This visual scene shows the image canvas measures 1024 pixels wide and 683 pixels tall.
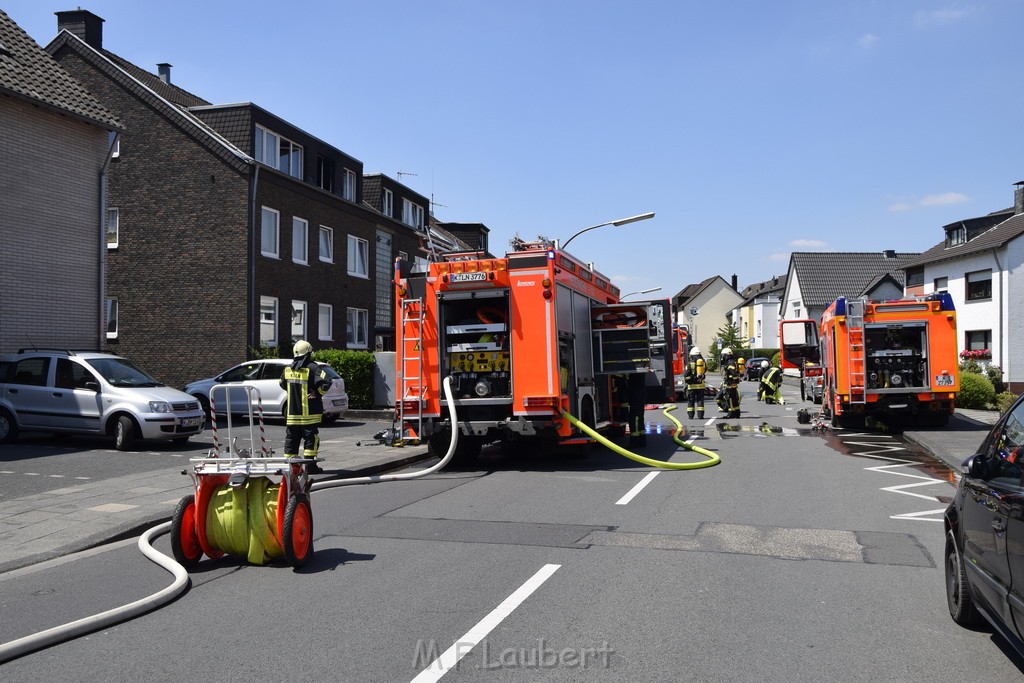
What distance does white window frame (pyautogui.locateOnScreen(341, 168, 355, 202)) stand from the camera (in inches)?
1261

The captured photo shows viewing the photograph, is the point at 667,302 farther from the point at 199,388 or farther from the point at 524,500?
the point at 199,388

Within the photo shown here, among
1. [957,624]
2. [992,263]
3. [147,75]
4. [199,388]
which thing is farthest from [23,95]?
[992,263]

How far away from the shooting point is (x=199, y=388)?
20250mm

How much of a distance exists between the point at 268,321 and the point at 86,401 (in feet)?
41.0

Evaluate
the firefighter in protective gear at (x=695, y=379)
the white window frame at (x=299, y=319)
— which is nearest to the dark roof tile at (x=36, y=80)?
the white window frame at (x=299, y=319)

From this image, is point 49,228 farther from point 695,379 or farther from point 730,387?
point 730,387

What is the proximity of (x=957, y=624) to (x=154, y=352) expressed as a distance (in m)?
25.0

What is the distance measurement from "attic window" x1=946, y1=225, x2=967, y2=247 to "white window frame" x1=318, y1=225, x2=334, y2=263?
3180cm

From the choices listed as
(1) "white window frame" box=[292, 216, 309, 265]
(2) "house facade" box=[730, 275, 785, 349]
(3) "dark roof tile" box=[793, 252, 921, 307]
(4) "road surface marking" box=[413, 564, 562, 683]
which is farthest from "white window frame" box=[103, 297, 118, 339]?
(2) "house facade" box=[730, 275, 785, 349]

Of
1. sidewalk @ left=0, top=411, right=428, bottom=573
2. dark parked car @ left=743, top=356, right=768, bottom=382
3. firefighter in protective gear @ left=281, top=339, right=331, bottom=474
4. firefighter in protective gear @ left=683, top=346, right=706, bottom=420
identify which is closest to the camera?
sidewalk @ left=0, top=411, right=428, bottom=573

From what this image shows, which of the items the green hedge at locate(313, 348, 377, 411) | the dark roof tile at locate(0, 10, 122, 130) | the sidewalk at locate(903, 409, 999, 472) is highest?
the dark roof tile at locate(0, 10, 122, 130)

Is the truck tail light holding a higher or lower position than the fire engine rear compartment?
lower

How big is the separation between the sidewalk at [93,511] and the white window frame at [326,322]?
1754 cm

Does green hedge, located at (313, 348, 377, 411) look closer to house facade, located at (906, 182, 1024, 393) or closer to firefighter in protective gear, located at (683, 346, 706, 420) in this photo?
firefighter in protective gear, located at (683, 346, 706, 420)
